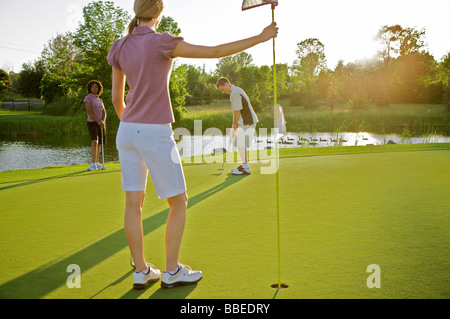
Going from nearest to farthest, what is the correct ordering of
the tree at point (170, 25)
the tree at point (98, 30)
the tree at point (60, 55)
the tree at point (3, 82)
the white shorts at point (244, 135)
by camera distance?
the white shorts at point (244, 135) < the tree at point (170, 25) < the tree at point (98, 30) < the tree at point (3, 82) < the tree at point (60, 55)

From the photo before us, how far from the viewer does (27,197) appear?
5.54 metres

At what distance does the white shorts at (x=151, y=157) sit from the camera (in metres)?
2.71

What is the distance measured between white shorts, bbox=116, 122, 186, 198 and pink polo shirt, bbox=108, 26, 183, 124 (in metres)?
0.06

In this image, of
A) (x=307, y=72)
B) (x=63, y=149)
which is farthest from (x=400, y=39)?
(x=63, y=149)

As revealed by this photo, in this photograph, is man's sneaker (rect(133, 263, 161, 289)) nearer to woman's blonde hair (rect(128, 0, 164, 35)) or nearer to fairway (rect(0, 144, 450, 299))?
fairway (rect(0, 144, 450, 299))

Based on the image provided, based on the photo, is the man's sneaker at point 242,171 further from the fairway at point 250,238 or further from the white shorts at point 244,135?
the fairway at point 250,238

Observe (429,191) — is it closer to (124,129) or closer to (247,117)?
(247,117)

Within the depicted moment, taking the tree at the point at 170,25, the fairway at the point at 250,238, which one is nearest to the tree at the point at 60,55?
the tree at the point at 170,25

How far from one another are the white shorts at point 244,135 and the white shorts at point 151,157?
507cm

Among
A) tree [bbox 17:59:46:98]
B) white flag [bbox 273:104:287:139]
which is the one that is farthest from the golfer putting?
tree [bbox 17:59:46:98]

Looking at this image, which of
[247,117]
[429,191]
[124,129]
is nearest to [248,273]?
[124,129]

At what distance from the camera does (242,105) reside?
7.93 m
